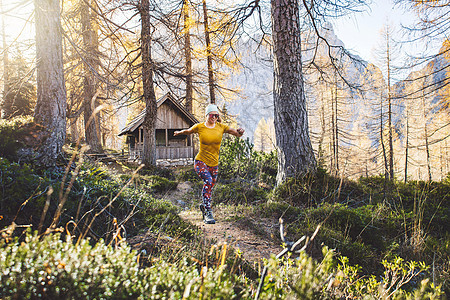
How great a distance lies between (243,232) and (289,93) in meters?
3.36

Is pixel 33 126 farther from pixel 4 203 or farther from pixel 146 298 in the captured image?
pixel 146 298

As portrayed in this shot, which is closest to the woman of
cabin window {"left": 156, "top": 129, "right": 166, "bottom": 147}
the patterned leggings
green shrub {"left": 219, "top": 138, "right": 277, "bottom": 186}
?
the patterned leggings

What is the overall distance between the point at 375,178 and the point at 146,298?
24.4ft

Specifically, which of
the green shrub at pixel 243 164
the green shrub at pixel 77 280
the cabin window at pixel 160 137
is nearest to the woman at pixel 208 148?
the green shrub at pixel 77 280

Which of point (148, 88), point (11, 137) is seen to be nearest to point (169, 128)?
point (148, 88)

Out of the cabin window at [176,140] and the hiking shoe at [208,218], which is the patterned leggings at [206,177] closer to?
the hiking shoe at [208,218]

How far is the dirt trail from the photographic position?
3170 millimetres

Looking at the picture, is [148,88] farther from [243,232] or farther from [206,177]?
[243,232]

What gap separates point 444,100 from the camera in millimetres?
13383

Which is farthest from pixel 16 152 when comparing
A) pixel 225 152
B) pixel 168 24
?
pixel 168 24

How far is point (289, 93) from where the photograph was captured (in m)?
5.43

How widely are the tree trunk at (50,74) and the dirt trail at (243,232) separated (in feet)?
11.2

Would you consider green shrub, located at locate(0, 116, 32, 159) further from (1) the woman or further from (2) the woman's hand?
(2) the woman's hand

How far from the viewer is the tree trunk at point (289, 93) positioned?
5.32 metres
